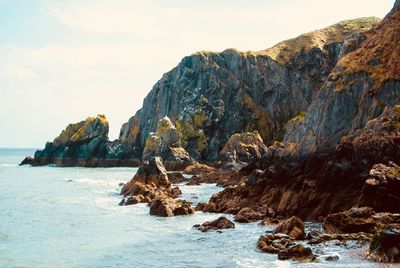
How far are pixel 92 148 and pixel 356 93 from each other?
11930 centimetres

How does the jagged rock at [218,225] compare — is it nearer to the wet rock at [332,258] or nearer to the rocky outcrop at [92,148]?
the wet rock at [332,258]

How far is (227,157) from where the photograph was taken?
369 feet

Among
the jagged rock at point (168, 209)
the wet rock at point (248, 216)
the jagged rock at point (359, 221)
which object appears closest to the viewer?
the jagged rock at point (359, 221)

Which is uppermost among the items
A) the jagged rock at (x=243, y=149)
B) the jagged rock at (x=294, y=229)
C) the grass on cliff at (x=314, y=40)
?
the grass on cliff at (x=314, y=40)

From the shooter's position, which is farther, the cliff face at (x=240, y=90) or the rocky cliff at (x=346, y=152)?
the cliff face at (x=240, y=90)

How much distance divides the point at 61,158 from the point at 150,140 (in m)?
42.4

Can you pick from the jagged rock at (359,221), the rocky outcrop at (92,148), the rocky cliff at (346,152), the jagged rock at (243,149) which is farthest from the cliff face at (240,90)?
the jagged rock at (359,221)

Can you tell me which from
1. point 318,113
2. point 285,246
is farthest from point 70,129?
point 285,246

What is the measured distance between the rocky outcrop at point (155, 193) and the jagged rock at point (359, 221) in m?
19.7

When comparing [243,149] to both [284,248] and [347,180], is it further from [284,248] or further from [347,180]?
[284,248]

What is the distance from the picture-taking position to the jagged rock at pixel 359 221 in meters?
31.8

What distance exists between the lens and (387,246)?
25719 millimetres

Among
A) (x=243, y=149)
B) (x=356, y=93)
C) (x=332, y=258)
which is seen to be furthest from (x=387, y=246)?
(x=243, y=149)

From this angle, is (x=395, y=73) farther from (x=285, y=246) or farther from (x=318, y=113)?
(x=285, y=246)
